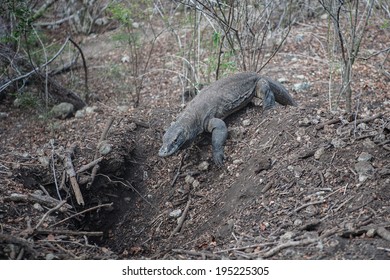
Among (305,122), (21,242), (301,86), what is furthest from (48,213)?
(301,86)

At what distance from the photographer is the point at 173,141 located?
5.98 m

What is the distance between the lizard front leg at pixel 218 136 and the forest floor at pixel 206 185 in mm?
109

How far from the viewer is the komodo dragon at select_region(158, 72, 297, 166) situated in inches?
238

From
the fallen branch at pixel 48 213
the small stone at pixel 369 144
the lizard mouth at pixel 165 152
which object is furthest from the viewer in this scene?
the lizard mouth at pixel 165 152

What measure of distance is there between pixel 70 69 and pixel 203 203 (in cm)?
438

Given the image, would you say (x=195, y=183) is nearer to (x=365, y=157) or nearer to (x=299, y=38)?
(x=365, y=157)

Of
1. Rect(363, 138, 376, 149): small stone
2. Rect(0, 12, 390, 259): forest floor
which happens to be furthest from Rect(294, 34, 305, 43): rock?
Rect(363, 138, 376, 149): small stone

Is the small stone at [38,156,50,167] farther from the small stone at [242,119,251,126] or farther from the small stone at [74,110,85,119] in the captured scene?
the small stone at [242,119,251,126]

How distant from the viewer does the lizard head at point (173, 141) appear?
5930mm

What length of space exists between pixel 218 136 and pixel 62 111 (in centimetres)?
265

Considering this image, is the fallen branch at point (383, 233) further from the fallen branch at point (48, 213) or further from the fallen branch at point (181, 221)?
the fallen branch at point (48, 213)

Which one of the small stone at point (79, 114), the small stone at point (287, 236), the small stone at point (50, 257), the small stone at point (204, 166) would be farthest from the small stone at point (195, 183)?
the small stone at point (79, 114)

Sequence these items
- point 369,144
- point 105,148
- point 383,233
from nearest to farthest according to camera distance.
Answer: point 383,233, point 369,144, point 105,148
